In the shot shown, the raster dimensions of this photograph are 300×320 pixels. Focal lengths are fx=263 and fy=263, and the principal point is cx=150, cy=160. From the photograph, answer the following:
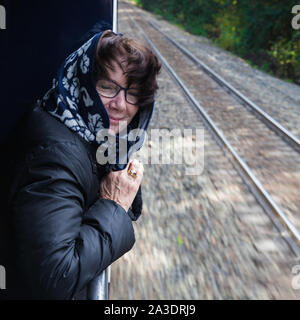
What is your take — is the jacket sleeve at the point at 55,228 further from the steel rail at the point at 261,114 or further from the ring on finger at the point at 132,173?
the steel rail at the point at 261,114

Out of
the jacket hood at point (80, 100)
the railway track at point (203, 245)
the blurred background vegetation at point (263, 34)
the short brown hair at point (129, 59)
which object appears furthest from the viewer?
the blurred background vegetation at point (263, 34)

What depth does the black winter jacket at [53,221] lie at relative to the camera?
38.3 inches

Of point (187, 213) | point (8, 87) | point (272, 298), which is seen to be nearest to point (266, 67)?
point (187, 213)

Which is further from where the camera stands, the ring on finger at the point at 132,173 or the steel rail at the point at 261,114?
the steel rail at the point at 261,114

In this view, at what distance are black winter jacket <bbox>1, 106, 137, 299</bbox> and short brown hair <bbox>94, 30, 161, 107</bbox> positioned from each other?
0.41 metres

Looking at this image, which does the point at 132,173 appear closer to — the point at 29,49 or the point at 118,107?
the point at 118,107

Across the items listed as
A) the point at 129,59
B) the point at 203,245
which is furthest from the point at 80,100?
the point at 203,245

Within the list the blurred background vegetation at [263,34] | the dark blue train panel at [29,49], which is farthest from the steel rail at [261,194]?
the blurred background vegetation at [263,34]

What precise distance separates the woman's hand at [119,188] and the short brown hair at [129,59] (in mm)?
498

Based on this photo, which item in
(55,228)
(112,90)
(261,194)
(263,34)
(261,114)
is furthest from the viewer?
(263,34)

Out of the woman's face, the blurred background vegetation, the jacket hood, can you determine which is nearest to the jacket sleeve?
the jacket hood

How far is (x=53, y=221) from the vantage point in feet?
3.25

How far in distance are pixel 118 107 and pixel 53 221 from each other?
2.48 ft
